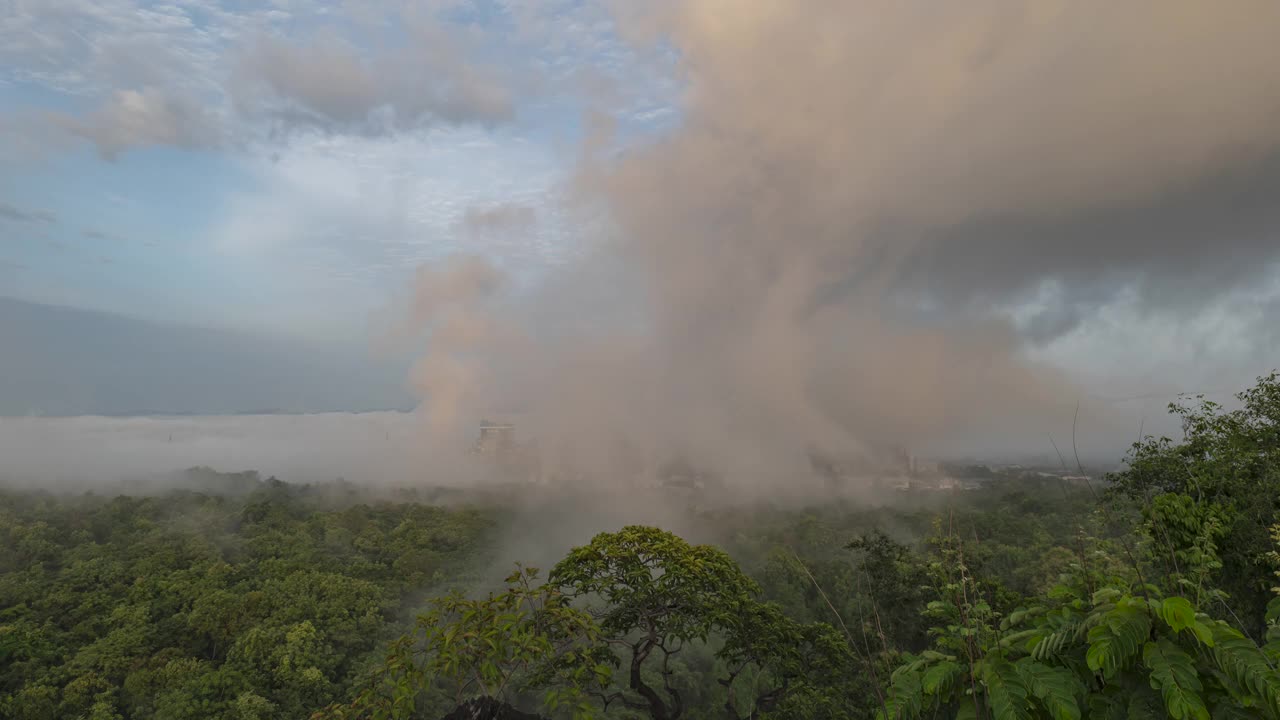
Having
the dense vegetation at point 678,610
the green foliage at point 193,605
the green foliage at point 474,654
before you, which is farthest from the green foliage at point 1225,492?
the green foliage at point 193,605

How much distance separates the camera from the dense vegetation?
3627 mm

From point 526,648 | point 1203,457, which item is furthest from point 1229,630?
point 1203,457

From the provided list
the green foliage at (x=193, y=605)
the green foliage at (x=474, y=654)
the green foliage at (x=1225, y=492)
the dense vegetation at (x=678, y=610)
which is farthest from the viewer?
the green foliage at (x=193, y=605)

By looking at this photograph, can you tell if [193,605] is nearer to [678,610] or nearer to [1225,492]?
[678,610]

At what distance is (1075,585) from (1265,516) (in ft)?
49.1

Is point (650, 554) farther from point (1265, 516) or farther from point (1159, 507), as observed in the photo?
point (1265, 516)

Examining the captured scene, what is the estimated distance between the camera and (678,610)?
17.6m

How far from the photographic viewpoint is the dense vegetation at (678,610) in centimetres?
363

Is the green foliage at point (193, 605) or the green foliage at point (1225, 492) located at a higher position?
the green foliage at point (1225, 492)

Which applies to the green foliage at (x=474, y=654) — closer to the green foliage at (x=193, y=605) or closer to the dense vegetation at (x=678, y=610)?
the dense vegetation at (x=678, y=610)

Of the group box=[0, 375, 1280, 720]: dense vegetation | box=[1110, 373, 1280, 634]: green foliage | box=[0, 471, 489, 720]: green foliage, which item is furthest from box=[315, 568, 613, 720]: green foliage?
box=[0, 471, 489, 720]: green foliage

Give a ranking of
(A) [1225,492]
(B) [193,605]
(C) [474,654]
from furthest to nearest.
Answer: (B) [193,605]
(A) [1225,492]
(C) [474,654]

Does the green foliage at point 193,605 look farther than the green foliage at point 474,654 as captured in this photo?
Yes

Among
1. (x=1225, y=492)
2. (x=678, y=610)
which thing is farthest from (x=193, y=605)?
(x=1225, y=492)
